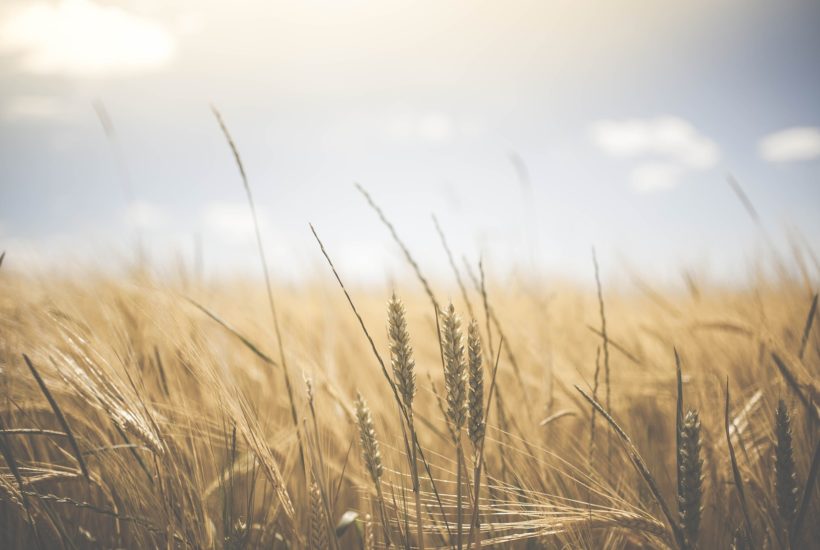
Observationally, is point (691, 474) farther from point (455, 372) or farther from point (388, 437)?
point (388, 437)

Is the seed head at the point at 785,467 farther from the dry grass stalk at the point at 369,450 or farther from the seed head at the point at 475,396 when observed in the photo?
the dry grass stalk at the point at 369,450

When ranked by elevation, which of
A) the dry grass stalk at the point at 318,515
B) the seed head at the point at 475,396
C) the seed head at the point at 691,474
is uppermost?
the seed head at the point at 475,396

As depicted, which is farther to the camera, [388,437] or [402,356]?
[388,437]

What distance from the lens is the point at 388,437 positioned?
1000 mm

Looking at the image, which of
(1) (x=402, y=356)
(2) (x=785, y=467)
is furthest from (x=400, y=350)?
(2) (x=785, y=467)

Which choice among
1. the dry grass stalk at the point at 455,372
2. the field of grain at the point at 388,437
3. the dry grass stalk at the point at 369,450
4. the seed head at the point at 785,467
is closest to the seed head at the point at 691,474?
the field of grain at the point at 388,437

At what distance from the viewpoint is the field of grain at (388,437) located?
0.56 meters

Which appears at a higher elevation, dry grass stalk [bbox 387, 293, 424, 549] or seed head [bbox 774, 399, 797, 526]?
dry grass stalk [bbox 387, 293, 424, 549]

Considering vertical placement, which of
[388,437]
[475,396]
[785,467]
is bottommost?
[388,437]

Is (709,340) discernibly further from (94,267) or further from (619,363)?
(94,267)

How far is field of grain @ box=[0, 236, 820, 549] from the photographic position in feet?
1.82

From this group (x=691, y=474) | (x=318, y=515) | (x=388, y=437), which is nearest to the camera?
(x=691, y=474)

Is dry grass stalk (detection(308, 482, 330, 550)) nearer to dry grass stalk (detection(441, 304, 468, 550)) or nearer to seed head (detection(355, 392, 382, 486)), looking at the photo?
seed head (detection(355, 392, 382, 486))

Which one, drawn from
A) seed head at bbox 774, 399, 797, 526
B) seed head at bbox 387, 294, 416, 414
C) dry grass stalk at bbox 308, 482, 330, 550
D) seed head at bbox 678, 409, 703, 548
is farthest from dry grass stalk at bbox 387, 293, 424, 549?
seed head at bbox 774, 399, 797, 526
